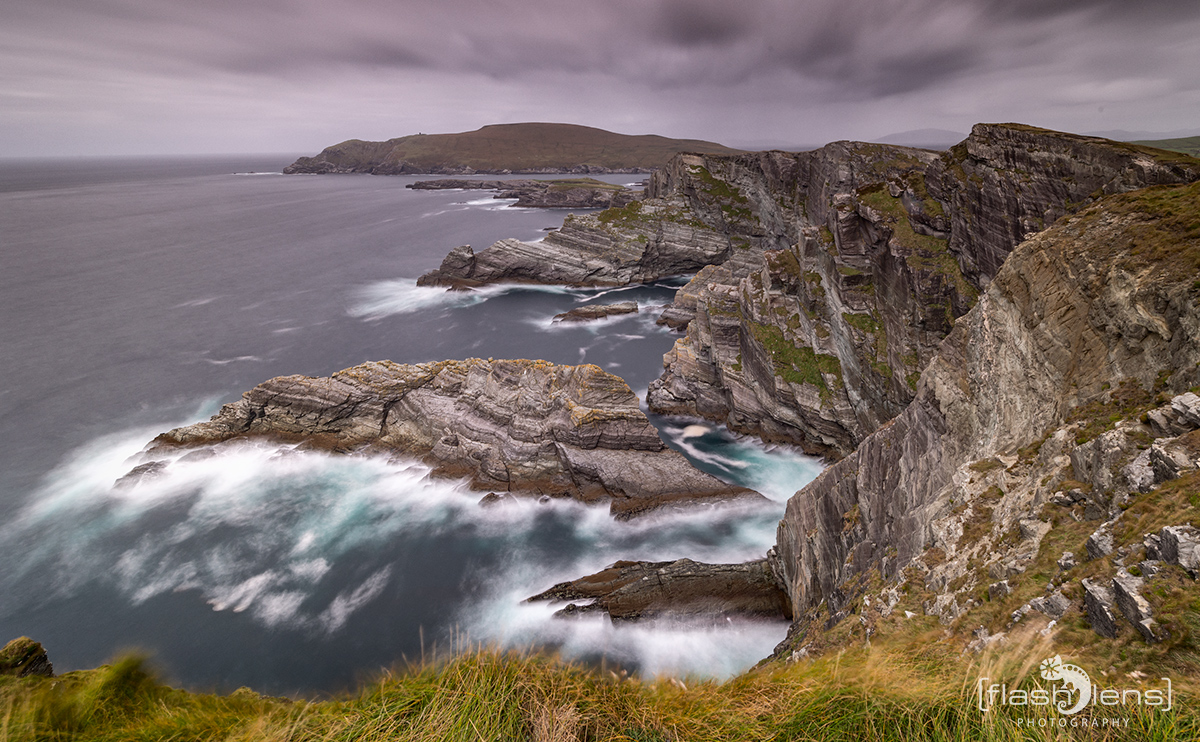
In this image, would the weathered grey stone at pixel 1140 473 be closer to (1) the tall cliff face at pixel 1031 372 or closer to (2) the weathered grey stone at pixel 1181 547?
(1) the tall cliff face at pixel 1031 372

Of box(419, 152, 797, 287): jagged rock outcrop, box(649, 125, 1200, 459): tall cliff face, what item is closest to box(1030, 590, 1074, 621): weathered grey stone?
box(649, 125, 1200, 459): tall cliff face

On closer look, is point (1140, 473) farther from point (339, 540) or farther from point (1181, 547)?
point (339, 540)

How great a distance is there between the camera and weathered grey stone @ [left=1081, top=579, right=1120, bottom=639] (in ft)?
19.7

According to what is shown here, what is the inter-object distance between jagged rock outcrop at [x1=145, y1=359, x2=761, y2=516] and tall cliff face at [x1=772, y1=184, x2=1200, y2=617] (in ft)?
48.3

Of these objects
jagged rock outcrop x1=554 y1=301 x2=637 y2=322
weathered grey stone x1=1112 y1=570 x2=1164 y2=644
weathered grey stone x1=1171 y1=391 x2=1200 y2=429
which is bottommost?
jagged rock outcrop x1=554 y1=301 x2=637 y2=322

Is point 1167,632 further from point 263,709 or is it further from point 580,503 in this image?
point 580,503

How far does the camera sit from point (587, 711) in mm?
4773

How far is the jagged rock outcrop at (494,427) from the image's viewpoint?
1222 inches

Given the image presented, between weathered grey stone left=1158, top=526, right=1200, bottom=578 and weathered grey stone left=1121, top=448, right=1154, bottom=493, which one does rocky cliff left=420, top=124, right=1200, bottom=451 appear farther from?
weathered grey stone left=1158, top=526, right=1200, bottom=578

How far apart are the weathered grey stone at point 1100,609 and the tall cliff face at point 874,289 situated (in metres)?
16.6

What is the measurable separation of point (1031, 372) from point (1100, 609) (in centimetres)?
870

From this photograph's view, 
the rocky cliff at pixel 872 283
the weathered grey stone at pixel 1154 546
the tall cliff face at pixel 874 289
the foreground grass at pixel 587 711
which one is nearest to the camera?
the foreground grass at pixel 587 711

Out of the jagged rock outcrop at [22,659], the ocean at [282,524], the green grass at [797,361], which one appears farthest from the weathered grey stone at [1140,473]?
the green grass at [797,361]

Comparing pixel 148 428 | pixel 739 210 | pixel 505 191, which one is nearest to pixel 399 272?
pixel 148 428
